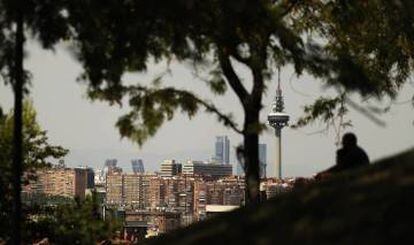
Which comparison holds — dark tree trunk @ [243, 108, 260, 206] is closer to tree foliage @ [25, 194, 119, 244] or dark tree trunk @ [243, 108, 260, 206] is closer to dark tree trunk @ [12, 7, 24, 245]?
dark tree trunk @ [12, 7, 24, 245]

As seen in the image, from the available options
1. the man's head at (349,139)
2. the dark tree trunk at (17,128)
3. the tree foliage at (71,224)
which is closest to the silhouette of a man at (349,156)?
the man's head at (349,139)

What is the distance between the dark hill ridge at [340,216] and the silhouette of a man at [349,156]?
2.72 m

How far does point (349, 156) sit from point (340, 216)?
4431 millimetres

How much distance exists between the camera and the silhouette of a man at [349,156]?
1170cm

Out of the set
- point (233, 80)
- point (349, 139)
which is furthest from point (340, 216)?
point (233, 80)

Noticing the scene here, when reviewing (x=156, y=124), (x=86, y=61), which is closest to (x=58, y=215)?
(x=156, y=124)

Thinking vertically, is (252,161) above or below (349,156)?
above

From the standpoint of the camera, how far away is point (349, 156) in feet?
38.5

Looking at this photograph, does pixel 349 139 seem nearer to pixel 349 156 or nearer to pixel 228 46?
pixel 349 156

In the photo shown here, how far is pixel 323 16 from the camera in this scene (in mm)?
19094

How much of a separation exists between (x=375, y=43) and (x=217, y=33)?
6659 mm

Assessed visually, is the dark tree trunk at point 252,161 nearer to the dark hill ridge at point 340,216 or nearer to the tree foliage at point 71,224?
the tree foliage at point 71,224

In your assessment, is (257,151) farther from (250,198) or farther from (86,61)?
Answer: (86,61)

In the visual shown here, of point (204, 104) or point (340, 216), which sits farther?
point (204, 104)
